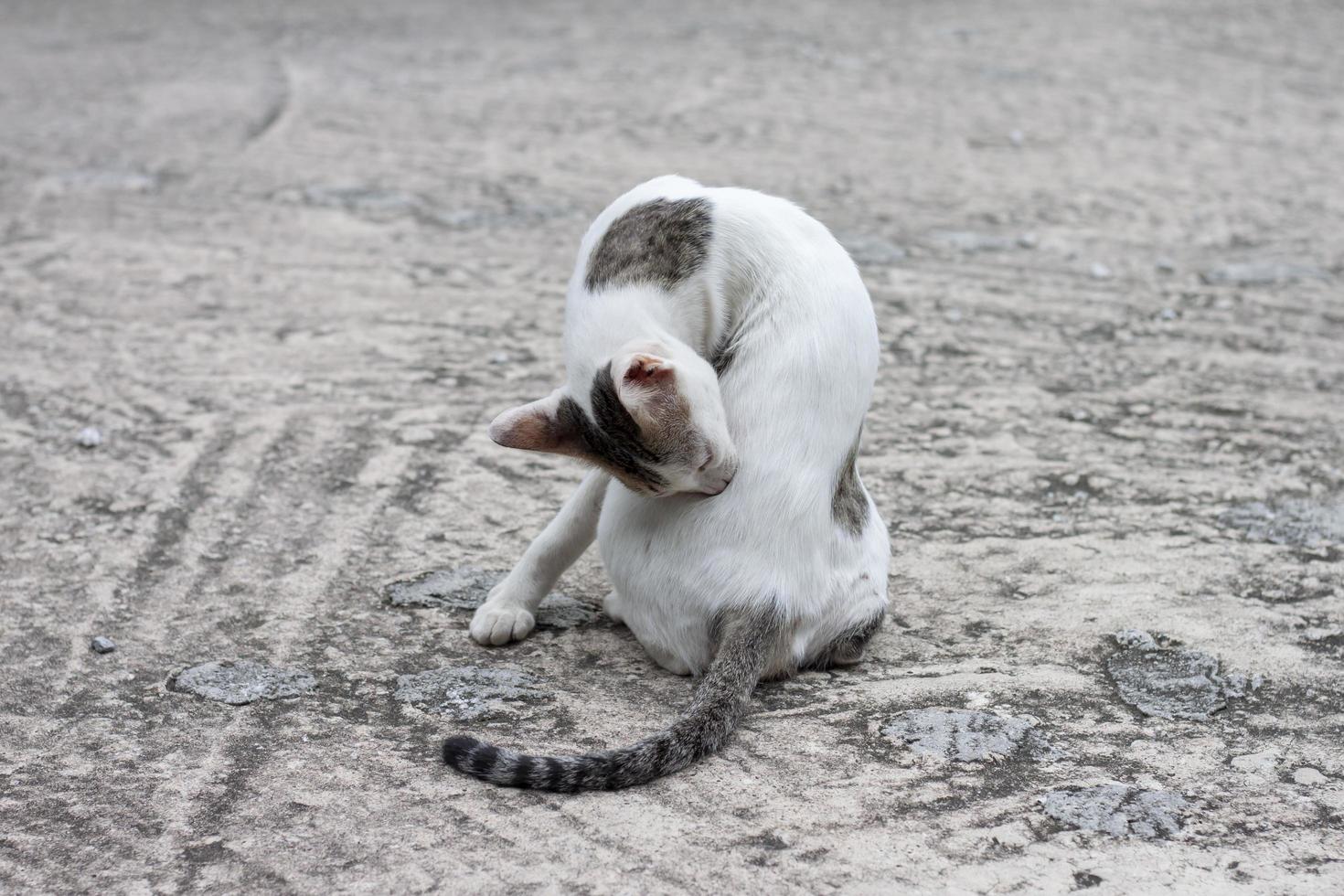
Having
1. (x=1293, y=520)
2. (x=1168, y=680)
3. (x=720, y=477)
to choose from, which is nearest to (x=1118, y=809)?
(x=1168, y=680)

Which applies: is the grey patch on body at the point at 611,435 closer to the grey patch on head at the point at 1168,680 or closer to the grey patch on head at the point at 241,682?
the grey patch on head at the point at 241,682

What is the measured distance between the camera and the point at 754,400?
315cm

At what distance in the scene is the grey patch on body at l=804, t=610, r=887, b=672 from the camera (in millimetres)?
3422

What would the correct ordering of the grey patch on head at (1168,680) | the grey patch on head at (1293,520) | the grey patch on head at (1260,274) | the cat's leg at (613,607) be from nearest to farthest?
the grey patch on head at (1168,680)
the cat's leg at (613,607)
the grey patch on head at (1293,520)
the grey patch on head at (1260,274)

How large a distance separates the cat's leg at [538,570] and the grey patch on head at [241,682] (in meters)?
0.47

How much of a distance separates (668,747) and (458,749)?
0.44m

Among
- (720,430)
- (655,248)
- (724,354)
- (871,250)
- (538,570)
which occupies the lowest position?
(538,570)

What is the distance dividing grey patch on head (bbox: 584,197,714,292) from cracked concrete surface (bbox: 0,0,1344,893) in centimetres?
100

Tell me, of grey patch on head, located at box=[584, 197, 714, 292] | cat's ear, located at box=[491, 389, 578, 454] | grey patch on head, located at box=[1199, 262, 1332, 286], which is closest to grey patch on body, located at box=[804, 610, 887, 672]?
cat's ear, located at box=[491, 389, 578, 454]

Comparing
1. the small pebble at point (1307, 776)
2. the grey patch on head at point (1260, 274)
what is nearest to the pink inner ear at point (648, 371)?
the small pebble at point (1307, 776)

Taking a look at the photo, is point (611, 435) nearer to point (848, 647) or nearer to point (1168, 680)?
point (848, 647)

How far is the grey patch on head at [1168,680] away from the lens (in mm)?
3395

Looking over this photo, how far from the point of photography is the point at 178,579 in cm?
394

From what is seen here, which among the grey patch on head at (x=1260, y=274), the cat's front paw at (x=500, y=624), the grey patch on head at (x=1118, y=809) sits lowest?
the cat's front paw at (x=500, y=624)
